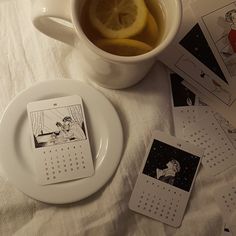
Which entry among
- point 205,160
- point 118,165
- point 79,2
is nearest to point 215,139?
point 205,160

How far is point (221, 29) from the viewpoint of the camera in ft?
1.95

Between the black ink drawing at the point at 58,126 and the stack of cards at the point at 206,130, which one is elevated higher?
the stack of cards at the point at 206,130

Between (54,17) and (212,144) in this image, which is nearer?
(54,17)

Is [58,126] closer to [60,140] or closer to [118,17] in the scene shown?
[60,140]

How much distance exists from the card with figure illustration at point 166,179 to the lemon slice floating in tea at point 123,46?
0.44ft

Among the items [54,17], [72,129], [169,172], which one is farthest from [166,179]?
[54,17]

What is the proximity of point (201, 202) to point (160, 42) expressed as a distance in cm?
23

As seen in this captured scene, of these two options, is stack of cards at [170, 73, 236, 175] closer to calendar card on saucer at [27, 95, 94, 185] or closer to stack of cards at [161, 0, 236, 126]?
stack of cards at [161, 0, 236, 126]

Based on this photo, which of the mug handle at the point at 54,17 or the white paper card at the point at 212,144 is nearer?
the mug handle at the point at 54,17

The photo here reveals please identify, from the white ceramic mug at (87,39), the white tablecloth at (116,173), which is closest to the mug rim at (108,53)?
the white ceramic mug at (87,39)

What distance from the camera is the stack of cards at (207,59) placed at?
58cm

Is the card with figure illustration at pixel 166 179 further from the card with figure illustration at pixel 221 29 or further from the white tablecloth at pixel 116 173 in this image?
the card with figure illustration at pixel 221 29

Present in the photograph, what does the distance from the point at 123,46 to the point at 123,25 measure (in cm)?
4

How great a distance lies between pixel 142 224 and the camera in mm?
529
